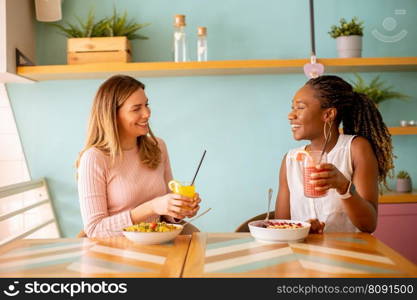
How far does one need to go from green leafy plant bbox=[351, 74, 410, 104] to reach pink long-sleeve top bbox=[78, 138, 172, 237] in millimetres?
1431

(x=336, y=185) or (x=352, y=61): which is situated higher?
(x=352, y=61)

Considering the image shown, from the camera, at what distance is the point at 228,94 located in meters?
3.16

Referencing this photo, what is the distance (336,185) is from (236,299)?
1.95ft

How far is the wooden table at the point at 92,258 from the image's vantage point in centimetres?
132

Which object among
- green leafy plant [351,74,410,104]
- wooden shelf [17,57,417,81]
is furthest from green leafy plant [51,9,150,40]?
green leafy plant [351,74,410,104]

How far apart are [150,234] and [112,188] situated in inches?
19.4

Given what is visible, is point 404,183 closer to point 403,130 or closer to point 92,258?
point 403,130

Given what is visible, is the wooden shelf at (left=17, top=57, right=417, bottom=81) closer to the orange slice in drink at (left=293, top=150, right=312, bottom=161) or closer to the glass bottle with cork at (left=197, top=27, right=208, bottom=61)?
the glass bottle with cork at (left=197, top=27, right=208, bottom=61)

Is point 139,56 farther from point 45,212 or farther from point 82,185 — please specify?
point 82,185

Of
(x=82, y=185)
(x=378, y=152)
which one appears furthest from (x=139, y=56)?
(x=378, y=152)

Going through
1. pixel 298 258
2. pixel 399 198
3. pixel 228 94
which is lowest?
pixel 399 198

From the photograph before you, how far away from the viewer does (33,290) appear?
1244mm

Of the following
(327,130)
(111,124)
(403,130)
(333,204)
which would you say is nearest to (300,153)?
(327,130)

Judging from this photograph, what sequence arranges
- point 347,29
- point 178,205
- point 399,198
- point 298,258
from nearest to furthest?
Result: 1. point 298,258
2. point 178,205
3. point 399,198
4. point 347,29
